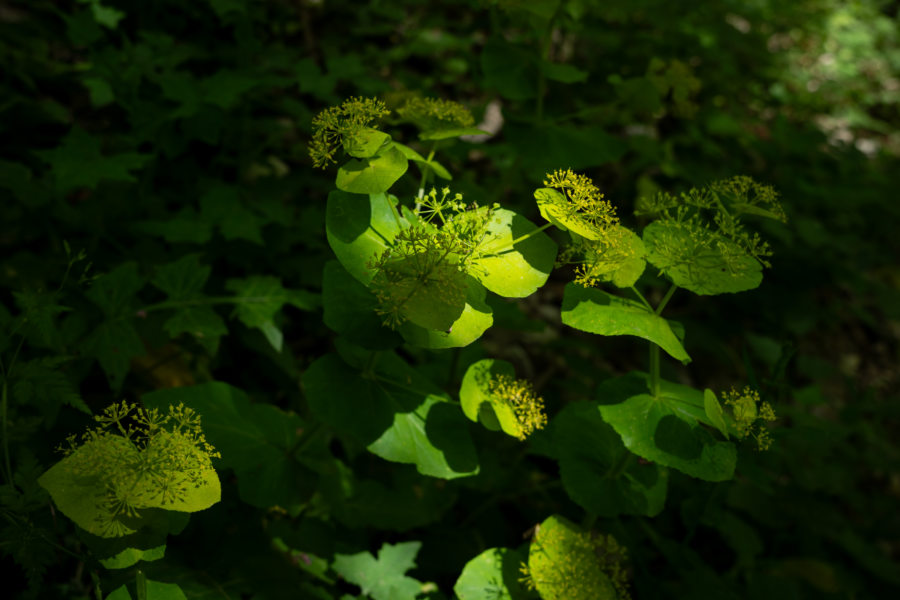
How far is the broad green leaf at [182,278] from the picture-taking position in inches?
85.5

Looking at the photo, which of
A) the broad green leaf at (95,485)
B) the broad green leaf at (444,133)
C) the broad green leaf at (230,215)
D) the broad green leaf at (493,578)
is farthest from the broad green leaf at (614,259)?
the broad green leaf at (230,215)

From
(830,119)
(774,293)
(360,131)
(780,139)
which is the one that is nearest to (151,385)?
(360,131)

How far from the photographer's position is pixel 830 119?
6.55 meters

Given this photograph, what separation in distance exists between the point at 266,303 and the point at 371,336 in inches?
41.5

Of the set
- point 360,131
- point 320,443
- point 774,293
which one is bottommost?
point 774,293

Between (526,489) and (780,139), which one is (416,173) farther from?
(780,139)

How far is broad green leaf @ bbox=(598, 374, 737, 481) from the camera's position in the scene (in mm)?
1454

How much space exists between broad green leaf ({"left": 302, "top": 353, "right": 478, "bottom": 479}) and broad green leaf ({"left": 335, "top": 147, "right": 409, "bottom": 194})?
0.54 m

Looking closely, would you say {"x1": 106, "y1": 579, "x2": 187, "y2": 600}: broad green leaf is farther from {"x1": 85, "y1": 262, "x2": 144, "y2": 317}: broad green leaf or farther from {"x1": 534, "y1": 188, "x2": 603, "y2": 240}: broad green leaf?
{"x1": 534, "y1": 188, "x2": 603, "y2": 240}: broad green leaf

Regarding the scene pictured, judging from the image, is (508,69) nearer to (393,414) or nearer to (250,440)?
(393,414)

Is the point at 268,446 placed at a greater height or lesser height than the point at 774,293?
greater

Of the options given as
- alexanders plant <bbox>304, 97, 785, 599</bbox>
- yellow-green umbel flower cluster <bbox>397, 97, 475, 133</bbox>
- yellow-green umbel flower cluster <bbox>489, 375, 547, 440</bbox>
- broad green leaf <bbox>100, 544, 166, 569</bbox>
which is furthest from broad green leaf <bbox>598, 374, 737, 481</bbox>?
broad green leaf <bbox>100, 544, 166, 569</bbox>

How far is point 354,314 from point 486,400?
1.57ft

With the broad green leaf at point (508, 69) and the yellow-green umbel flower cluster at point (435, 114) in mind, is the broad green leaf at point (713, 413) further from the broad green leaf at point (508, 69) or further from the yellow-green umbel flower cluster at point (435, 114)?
the broad green leaf at point (508, 69)
